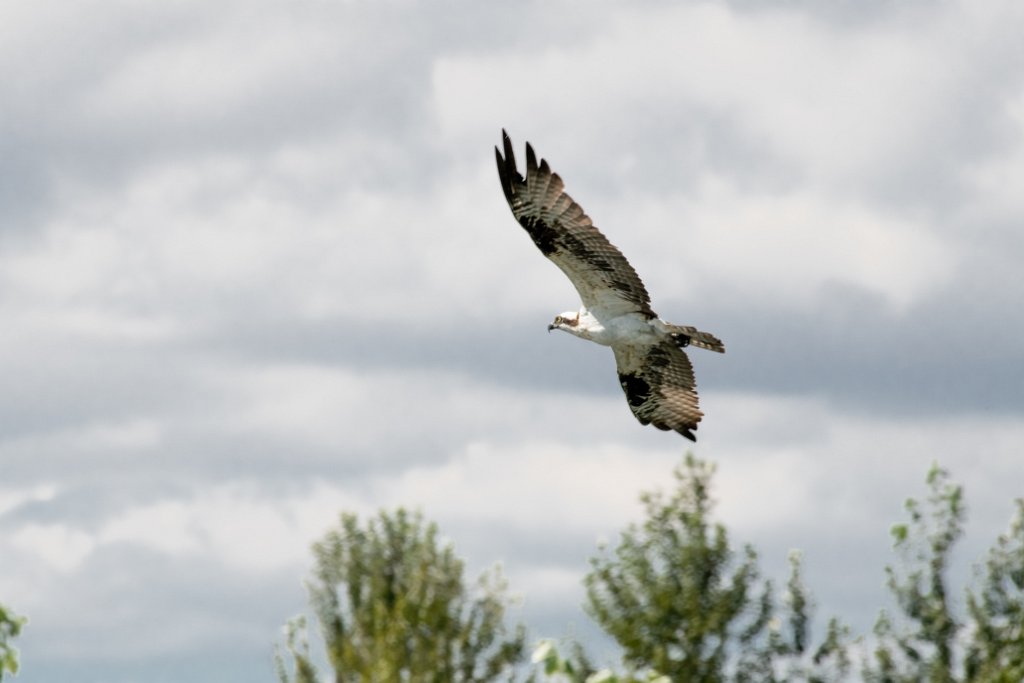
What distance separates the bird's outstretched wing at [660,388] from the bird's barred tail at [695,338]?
79 centimetres

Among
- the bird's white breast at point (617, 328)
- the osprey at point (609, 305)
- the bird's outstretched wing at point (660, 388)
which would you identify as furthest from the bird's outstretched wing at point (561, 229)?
the bird's outstretched wing at point (660, 388)

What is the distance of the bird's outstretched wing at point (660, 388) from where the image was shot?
80.4ft

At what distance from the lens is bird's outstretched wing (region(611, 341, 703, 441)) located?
80.4 ft

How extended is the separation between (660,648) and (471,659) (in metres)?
4.64

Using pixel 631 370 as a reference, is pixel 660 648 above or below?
below

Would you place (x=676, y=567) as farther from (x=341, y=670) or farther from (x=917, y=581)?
(x=341, y=670)

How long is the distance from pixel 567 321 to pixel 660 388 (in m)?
2.13

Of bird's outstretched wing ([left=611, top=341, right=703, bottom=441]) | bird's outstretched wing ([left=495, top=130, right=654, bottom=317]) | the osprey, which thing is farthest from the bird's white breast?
bird's outstretched wing ([left=611, top=341, right=703, bottom=441])

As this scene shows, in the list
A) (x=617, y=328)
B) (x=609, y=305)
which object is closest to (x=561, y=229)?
(x=609, y=305)

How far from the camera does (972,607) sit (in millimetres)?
27594

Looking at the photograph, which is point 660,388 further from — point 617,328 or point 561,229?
point 561,229

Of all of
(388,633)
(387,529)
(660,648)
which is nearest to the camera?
(388,633)

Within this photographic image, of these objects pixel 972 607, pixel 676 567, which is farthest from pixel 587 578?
pixel 972 607

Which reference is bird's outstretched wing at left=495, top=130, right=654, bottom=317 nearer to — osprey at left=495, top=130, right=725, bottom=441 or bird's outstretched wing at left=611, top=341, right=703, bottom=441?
osprey at left=495, top=130, right=725, bottom=441
